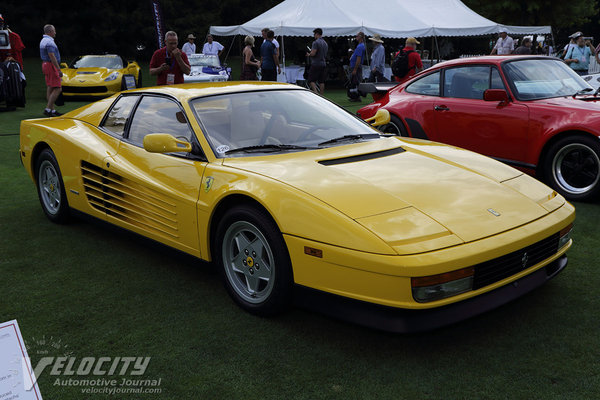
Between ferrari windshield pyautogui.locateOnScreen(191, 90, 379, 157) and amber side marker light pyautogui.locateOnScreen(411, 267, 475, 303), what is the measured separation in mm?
1365

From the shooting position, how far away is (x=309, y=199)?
2.88 m

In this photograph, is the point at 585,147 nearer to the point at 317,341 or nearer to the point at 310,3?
the point at 317,341

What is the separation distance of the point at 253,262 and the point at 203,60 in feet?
47.4

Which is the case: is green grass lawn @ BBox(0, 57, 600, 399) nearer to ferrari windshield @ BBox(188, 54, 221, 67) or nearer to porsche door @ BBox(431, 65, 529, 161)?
porsche door @ BBox(431, 65, 529, 161)

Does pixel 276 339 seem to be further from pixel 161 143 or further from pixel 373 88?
pixel 373 88

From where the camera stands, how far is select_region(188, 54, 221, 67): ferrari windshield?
1650 cm

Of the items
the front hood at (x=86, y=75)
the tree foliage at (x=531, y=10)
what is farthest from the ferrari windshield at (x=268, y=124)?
the tree foliage at (x=531, y=10)

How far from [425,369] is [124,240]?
2.82 metres

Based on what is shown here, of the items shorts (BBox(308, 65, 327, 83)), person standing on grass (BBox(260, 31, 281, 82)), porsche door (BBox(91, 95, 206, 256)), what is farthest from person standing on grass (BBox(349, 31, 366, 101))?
porsche door (BBox(91, 95, 206, 256))

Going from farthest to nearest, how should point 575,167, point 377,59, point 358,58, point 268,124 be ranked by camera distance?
1. point 377,59
2. point 358,58
3. point 575,167
4. point 268,124

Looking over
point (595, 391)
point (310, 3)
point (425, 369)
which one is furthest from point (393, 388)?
point (310, 3)

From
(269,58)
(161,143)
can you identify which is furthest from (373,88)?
(269,58)

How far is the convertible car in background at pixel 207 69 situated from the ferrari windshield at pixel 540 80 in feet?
34.9

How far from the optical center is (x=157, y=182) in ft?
12.1
